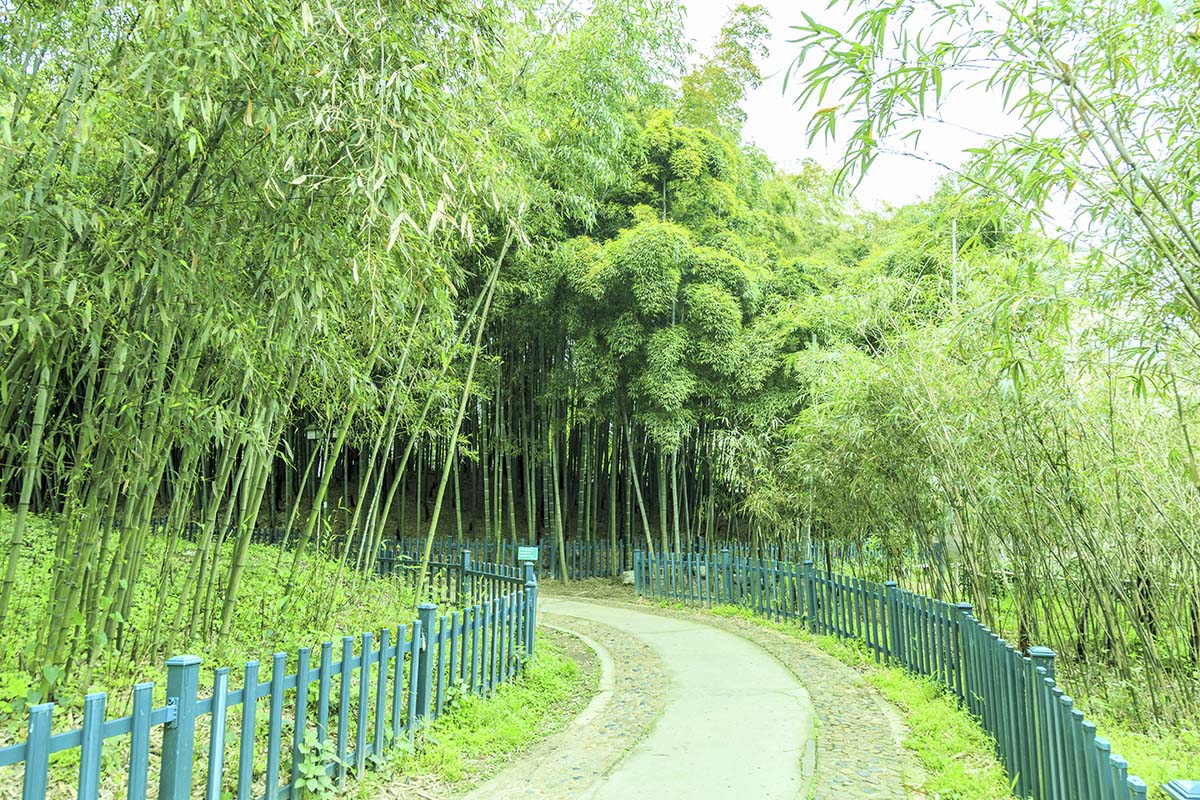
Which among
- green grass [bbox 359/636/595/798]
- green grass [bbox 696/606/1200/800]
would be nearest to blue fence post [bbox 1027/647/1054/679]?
green grass [bbox 696/606/1200/800]

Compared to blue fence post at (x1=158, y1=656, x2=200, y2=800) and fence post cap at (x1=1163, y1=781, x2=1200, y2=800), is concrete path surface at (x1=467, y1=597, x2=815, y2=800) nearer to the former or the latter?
blue fence post at (x1=158, y1=656, x2=200, y2=800)

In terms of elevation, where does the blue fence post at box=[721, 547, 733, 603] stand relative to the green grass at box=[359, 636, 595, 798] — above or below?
above

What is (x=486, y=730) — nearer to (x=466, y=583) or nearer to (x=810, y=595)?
(x=466, y=583)

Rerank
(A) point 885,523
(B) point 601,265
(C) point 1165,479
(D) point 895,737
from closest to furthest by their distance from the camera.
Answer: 1. (D) point 895,737
2. (C) point 1165,479
3. (A) point 885,523
4. (B) point 601,265

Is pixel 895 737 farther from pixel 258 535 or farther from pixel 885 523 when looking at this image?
pixel 258 535

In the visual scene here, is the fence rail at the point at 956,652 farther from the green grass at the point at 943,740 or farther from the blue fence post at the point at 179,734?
the blue fence post at the point at 179,734

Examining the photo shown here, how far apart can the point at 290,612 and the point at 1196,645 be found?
18.8ft

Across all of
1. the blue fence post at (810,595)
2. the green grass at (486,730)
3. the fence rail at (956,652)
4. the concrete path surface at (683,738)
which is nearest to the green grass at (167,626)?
the green grass at (486,730)

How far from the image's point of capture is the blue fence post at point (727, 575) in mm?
8625

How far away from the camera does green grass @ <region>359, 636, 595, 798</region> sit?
3.33 metres

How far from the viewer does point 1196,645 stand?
499 cm

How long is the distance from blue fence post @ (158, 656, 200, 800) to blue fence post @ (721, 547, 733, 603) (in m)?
6.90

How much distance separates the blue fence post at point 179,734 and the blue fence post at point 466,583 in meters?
3.80

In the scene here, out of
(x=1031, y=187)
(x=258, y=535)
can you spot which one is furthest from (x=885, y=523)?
(x=258, y=535)
